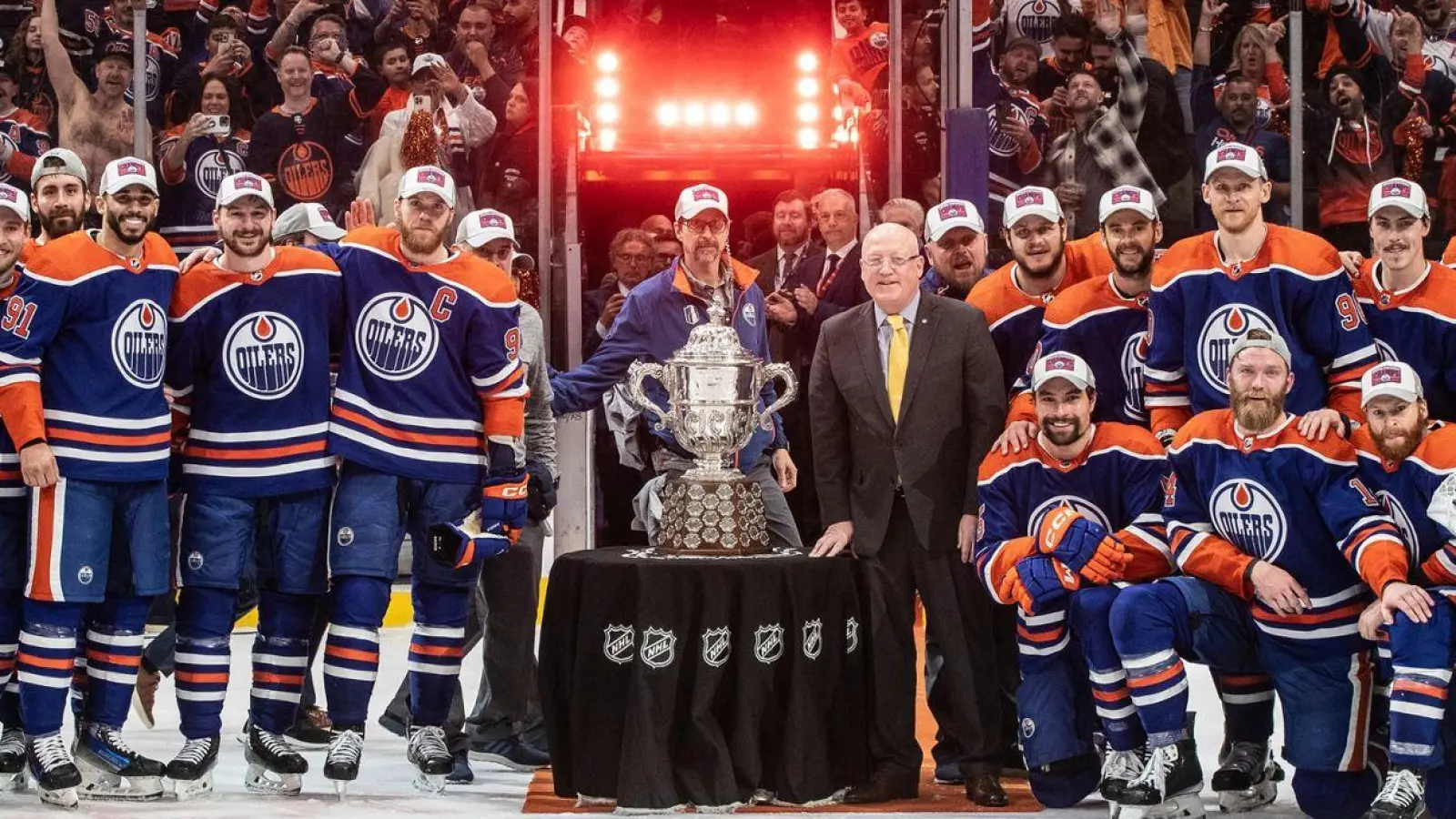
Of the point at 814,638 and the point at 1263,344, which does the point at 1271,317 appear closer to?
the point at 1263,344

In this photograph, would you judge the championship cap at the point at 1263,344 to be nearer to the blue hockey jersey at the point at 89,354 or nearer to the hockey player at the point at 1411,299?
the hockey player at the point at 1411,299

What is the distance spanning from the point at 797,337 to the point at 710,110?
3150 mm

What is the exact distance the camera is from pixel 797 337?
6297 mm

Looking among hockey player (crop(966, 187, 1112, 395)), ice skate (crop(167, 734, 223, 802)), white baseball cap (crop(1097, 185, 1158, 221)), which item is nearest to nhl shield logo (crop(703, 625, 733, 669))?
hockey player (crop(966, 187, 1112, 395))

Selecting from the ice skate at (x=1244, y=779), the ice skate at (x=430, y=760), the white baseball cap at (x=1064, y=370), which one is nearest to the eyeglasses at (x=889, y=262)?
the white baseball cap at (x=1064, y=370)

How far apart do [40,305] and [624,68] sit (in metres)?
5.36

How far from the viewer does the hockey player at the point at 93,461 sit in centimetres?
419

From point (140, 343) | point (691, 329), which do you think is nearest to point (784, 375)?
point (691, 329)

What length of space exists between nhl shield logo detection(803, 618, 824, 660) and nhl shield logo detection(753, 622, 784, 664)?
59 millimetres

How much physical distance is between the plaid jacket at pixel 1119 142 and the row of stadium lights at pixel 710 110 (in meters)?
1.08

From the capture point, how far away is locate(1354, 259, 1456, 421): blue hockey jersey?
4.46m

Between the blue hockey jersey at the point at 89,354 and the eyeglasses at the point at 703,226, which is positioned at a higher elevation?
the eyeglasses at the point at 703,226

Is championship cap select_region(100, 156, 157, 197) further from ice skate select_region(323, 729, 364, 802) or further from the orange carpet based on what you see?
the orange carpet

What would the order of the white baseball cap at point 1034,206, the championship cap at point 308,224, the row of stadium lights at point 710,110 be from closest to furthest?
the white baseball cap at point 1034,206, the championship cap at point 308,224, the row of stadium lights at point 710,110
